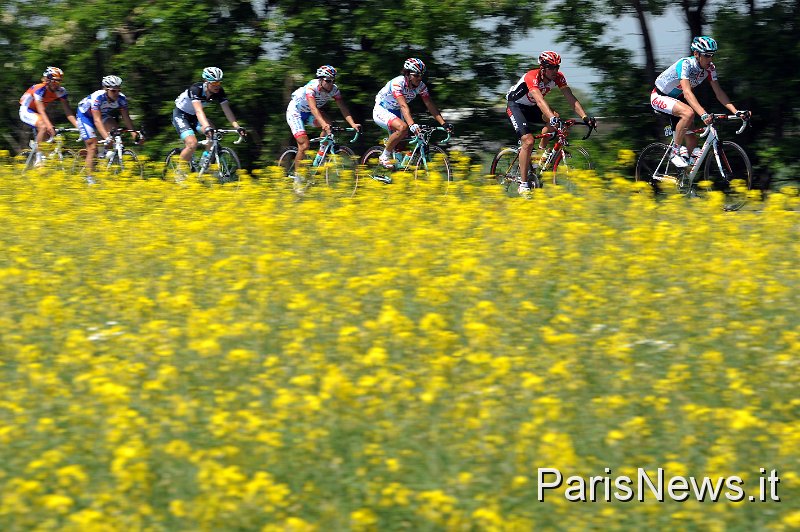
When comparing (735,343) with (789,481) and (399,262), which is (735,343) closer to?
(789,481)

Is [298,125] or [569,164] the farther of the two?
[298,125]

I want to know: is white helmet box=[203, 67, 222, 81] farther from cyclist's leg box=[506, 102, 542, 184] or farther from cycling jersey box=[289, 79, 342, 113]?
cyclist's leg box=[506, 102, 542, 184]

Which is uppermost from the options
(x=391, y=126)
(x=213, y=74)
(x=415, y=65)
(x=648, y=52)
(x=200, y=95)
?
(x=415, y=65)

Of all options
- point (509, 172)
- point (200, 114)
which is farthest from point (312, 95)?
point (509, 172)

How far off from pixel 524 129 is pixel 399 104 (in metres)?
1.70

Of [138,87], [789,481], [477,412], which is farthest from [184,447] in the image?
[138,87]

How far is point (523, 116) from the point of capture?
555 inches

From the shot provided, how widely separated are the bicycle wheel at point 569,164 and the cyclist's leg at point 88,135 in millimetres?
6663

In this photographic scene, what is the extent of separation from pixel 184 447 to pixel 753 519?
7.75 feet

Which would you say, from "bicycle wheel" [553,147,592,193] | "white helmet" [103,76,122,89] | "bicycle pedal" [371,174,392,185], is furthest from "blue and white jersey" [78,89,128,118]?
"bicycle wheel" [553,147,592,193]

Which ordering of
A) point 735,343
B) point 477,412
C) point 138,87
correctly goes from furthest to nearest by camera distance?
point 138,87, point 735,343, point 477,412

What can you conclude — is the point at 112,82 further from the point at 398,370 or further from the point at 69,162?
the point at 398,370

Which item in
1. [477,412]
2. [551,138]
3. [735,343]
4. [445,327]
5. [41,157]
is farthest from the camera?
[41,157]

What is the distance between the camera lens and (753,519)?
4914mm
